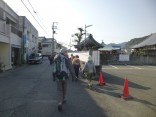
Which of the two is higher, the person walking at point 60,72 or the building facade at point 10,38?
the building facade at point 10,38

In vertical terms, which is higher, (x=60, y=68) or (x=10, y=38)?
(x=10, y=38)

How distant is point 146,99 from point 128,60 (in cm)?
2990

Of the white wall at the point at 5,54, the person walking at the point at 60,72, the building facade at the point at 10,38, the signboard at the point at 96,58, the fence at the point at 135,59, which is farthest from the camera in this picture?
the fence at the point at 135,59

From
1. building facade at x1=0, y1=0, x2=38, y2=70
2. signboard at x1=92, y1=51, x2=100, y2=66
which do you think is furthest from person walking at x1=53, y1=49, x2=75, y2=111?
building facade at x1=0, y1=0, x2=38, y2=70

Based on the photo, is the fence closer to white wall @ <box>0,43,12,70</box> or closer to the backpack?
white wall @ <box>0,43,12,70</box>

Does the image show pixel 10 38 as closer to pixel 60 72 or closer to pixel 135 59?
pixel 60 72

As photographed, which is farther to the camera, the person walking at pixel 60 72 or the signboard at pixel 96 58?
the signboard at pixel 96 58

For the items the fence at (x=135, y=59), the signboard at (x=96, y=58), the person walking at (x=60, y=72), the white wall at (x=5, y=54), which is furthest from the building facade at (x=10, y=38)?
the person walking at (x=60, y=72)

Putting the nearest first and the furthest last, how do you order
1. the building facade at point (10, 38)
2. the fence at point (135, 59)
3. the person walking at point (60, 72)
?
the person walking at point (60, 72), the building facade at point (10, 38), the fence at point (135, 59)

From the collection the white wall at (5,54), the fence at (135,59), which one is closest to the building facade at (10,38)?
the white wall at (5,54)

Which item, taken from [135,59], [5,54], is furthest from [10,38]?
[135,59]

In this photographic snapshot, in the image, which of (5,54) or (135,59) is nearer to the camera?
(5,54)

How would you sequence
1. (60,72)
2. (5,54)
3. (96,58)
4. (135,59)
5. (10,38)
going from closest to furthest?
A: (60,72)
(96,58)
(5,54)
(10,38)
(135,59)

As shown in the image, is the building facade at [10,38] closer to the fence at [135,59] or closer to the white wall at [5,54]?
the white wall at [5,54]
